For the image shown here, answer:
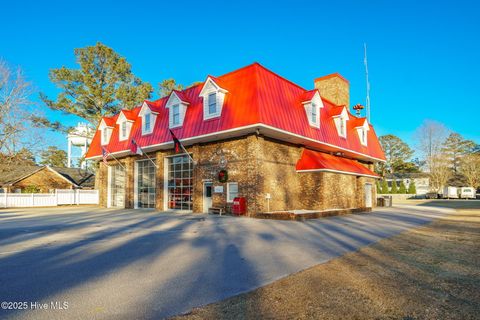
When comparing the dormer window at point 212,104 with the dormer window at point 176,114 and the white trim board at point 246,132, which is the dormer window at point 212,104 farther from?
the dormer window at point 176,114

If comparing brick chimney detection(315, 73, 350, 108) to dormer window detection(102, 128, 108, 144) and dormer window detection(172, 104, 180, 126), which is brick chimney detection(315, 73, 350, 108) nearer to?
dormer window detection(172, 104, 180, 126)

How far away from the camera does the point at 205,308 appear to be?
4121 millimetres

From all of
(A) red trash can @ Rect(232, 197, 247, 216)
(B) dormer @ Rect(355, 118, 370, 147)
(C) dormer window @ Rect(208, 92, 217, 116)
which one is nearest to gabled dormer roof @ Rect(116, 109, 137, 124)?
(C) dormer window @ Rect(208, 92, 217, 116)

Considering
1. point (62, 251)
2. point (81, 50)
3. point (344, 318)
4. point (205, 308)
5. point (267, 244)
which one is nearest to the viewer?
point (344, 318)

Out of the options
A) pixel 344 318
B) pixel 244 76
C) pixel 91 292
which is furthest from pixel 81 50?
pixel 344 318

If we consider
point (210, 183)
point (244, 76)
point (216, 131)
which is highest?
point (244, 76)

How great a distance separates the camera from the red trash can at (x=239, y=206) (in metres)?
16.5

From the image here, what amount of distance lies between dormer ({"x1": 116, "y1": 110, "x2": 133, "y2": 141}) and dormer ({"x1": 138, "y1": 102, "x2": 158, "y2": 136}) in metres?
1.79

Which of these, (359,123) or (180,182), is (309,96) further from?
(180,182)

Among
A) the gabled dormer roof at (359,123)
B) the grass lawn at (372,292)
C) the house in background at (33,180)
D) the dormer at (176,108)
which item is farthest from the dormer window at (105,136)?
the grass lawn at (372,292)

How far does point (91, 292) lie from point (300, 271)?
3594 millimetres

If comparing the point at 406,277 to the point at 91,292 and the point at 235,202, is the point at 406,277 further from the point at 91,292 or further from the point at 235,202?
the point at 235,202

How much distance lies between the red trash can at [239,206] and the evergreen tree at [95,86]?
901 inches

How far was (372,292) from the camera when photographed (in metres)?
4.82
